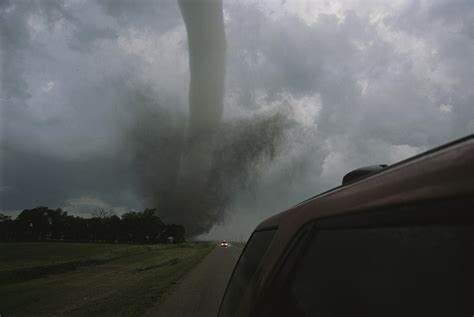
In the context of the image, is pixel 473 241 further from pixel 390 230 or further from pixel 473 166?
pixel 390 230

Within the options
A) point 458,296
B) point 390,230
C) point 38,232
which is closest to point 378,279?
point 390,230

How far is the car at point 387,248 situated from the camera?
3.69ft

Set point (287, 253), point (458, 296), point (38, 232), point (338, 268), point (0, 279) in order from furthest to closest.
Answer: point (38, 232), point (0, 279), point (287, 253), point (338, 268), point (458, 296)

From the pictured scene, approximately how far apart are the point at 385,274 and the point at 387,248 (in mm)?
99

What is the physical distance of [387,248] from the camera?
1459 millimetres

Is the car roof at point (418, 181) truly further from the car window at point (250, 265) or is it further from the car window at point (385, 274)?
the car window at point (250, 265)

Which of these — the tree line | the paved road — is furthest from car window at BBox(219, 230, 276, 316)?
the tree line

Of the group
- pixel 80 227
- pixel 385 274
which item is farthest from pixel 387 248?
pixel 80 227

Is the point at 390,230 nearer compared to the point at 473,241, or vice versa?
the point at 473,241

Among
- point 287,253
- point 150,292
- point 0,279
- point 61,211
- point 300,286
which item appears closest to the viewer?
point 300,286

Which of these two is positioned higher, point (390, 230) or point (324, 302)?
point (390, 230)

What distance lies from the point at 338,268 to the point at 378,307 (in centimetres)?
28

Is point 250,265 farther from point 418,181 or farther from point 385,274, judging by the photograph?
point 418,181

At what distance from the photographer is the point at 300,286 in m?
1.92
